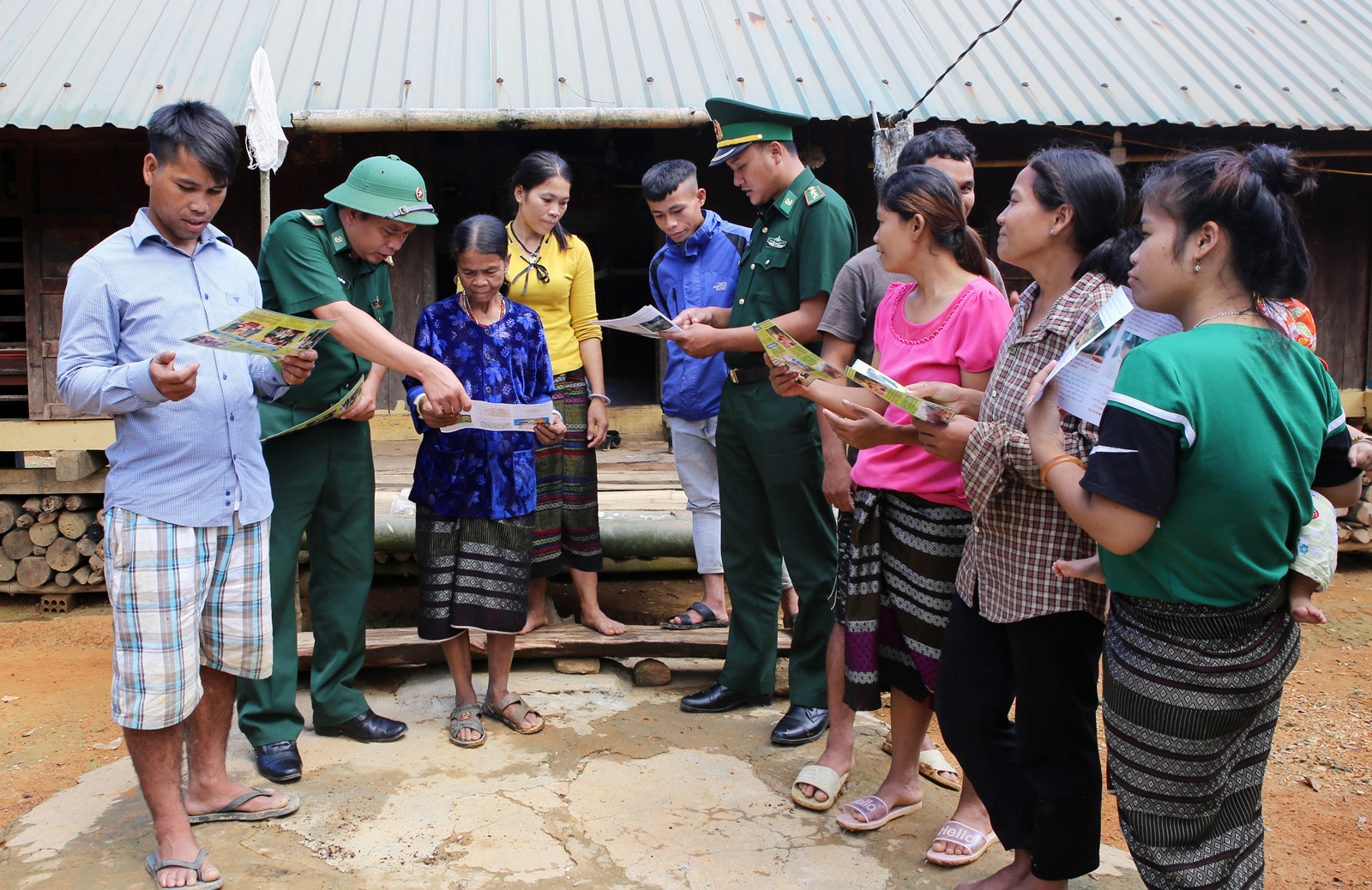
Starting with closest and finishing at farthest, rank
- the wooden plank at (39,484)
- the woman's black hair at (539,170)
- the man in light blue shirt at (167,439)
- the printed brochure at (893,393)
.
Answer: the printed brochure at (893,393) < the man in light blue shirt at (167,439) < the woman's black hair at (539,170) < the wooden plank at (39,484)

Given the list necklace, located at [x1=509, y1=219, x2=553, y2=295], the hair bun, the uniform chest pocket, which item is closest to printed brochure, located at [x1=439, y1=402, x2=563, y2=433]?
the uniform chest pocket

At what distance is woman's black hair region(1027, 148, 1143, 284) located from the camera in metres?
2.17

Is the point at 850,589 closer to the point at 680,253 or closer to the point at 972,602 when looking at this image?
the point at 972,602

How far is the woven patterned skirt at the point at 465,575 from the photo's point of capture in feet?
11.3

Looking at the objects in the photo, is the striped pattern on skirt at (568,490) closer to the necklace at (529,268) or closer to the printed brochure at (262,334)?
the necklace at (529,268)

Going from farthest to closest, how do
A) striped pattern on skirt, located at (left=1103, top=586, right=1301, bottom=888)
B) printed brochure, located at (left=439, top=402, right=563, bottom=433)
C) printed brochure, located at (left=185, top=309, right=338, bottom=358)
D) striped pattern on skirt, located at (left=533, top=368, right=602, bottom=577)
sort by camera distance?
striped pattern on skirt, located at (left=533, top=368, right=602, bottom=577), printed brochure, located at (left=439, top=402, right=563, bottom=433), printed brochure, located at (left=185, top=309, right=338, bottom=358), striped pattern on skirt, located at (left=1103, top=586, right=1301, bottom=888)

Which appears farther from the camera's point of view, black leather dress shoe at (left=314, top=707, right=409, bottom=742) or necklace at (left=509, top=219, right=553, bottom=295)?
necklace at (left=509, top=219, right=553, bottom=295)

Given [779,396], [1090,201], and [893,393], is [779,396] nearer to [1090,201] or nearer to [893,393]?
[893,393]

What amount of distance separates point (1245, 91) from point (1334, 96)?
2.18 ft

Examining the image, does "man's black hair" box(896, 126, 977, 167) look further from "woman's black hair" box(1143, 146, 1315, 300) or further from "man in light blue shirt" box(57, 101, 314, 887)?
"man in light blue shirt" box(57, 101, 314, 887)

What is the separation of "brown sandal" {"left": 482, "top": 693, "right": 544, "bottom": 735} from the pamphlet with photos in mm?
1767

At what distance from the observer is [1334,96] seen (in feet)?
22.0

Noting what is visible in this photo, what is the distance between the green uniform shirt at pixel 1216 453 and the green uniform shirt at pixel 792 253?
1660 mm

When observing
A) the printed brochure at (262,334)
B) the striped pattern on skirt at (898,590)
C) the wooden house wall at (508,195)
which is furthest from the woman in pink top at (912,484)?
the wooden house wall at (508,195)
